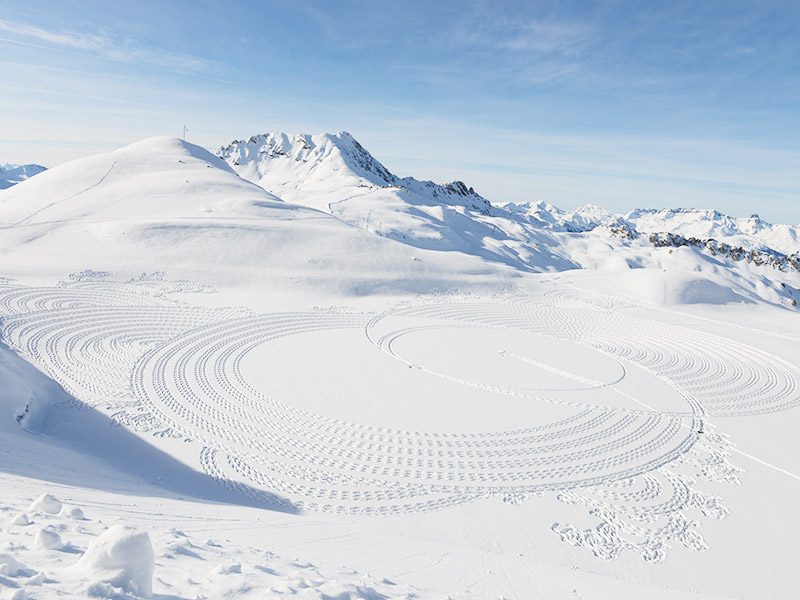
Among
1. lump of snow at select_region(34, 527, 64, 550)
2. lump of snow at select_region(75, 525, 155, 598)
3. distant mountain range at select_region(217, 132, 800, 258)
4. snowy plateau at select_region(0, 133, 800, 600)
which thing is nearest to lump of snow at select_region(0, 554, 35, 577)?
snowy plateau at select_region(0, 133, 800, 600)

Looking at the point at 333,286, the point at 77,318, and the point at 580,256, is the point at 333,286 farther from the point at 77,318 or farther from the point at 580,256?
the point at 580,256

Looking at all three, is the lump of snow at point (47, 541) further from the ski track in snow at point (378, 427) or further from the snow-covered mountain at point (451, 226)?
the snow-covered mountain at point (451, 226)

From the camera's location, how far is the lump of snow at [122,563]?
4215 mm

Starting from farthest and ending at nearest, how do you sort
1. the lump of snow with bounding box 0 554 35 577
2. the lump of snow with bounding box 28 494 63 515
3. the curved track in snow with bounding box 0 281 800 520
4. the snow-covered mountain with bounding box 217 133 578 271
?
the snow-covered mountain with bounding box 217 133 578 271 < the curved track in snow with bounding box 0 281 800 520 < the lump of snow with bounding box 28 494 63 515 < the lump of snow with bounding box 0 554 35 577

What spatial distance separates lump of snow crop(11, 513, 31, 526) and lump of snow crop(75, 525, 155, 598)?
A: 2352 millimetres

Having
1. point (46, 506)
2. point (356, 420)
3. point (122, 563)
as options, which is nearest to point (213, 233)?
point (356, 420)

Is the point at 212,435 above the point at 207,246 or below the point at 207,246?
below

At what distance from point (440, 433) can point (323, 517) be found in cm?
660

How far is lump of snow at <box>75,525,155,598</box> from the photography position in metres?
4.21

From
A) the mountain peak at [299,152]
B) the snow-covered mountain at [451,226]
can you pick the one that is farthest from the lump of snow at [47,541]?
the mountain peak at [299,152]

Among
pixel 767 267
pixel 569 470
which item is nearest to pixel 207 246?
pixel 569 470

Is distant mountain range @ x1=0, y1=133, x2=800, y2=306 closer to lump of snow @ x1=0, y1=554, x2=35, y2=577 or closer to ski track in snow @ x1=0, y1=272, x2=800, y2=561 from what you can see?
ski track in snow @ x1=0, y1=272, x2=800, y2=561

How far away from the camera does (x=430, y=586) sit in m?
7.07

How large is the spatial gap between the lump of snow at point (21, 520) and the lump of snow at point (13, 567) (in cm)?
181
